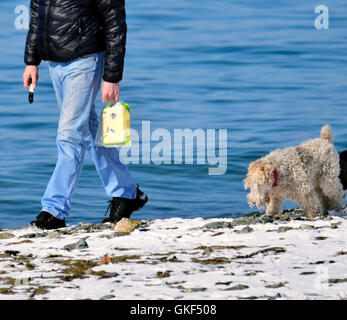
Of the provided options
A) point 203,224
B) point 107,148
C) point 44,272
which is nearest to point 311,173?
point 203,224

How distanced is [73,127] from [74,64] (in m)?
0.59

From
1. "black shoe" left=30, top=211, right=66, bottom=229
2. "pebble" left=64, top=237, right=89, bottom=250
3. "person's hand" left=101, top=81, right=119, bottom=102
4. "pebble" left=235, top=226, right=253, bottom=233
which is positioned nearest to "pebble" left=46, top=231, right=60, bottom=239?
"black shoe" left=30, top=211, right=66, bottom=229

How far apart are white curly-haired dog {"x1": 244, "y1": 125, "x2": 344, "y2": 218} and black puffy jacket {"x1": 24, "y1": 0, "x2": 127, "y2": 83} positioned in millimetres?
1950

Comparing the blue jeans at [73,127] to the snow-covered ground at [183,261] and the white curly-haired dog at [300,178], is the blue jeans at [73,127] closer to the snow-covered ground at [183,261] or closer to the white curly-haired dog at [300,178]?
the snow-covered ground at [183,261]

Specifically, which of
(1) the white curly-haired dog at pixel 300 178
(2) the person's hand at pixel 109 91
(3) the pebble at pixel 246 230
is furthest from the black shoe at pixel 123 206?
(3) the pebble at pixel 246 230

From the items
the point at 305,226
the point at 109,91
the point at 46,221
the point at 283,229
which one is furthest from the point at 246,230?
the point at 46,221

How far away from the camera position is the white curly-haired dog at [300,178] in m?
9.62

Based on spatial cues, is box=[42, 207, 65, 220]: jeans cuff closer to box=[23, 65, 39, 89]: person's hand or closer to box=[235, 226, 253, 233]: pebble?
box=[23, 65, 39, 89]: person's hand

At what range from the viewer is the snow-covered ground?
6.56 m

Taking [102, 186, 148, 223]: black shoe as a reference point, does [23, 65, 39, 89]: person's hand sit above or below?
above

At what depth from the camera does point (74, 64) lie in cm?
868

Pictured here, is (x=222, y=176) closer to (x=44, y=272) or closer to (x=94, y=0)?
(x=94, y=0)

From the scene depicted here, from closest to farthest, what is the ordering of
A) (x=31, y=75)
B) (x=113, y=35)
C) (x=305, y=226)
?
(x=113, y=35)
(x=305, y=226)
(x=31, y=75)

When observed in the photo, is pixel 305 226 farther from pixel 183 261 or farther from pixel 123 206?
pixel 123 206
